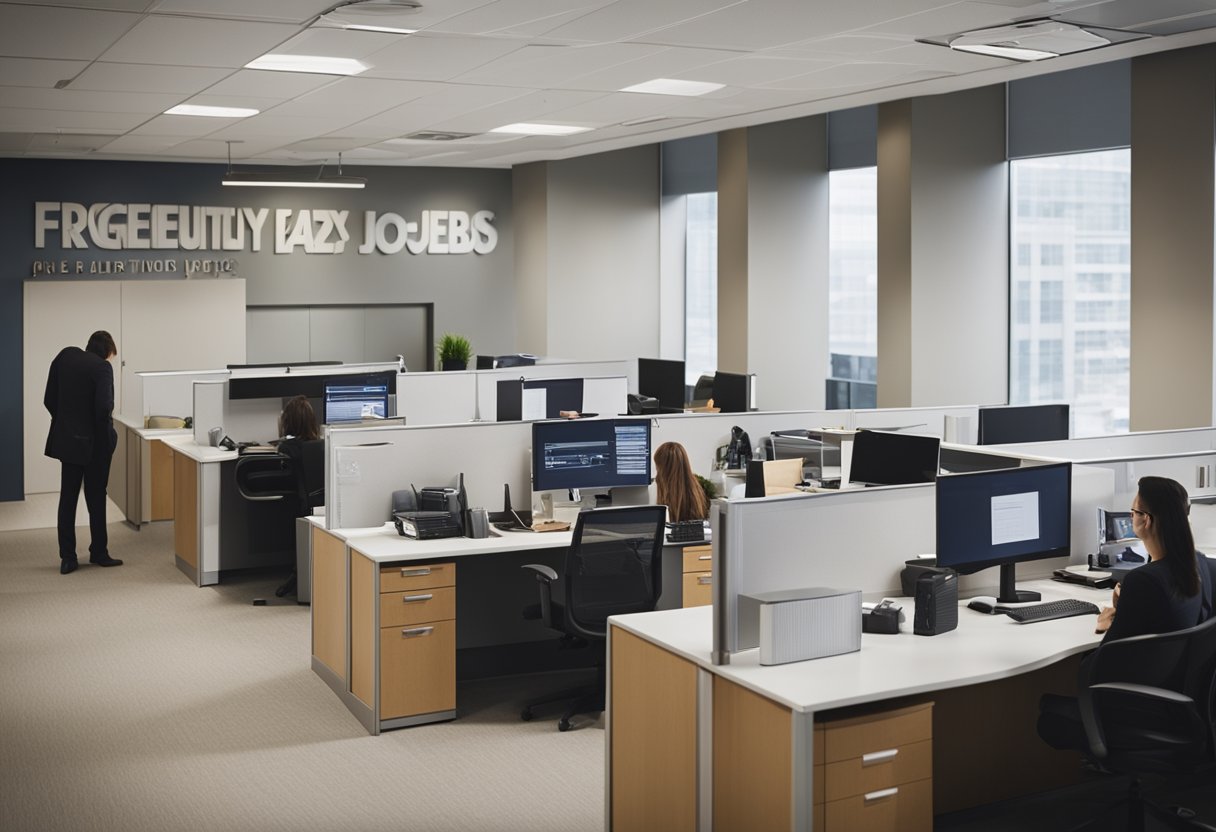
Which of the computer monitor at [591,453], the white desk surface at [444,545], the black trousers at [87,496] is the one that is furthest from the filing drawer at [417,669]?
the black trousers at [87,496]

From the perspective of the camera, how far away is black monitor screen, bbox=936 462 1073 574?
4.13 metres

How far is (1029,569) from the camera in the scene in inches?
186

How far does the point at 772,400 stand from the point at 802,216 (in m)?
1.63

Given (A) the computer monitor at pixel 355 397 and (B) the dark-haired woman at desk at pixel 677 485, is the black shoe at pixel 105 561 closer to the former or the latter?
(A) the computer monitor at pixel 355 397

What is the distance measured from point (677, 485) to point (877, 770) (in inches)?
97.1

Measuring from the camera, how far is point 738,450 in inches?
258

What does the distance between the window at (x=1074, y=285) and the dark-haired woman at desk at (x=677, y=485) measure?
4066 mm

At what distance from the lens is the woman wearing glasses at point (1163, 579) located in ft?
12.0

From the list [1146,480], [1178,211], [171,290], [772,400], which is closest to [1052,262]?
[1178,211]

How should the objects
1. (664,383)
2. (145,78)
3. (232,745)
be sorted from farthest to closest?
(664,383) → (145,78) → (232,745)

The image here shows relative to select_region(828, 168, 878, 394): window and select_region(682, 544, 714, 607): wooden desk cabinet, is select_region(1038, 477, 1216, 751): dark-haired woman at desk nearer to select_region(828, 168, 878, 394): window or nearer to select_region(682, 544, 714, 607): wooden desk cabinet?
select_region(682, 544, 714, 607): wooden desk cabinet

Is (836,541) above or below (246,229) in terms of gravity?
below

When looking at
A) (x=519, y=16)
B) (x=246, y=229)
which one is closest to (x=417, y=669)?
(x=519, y=16)

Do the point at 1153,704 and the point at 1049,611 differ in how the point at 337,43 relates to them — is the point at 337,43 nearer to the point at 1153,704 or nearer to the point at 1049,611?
the point at 1049,611
